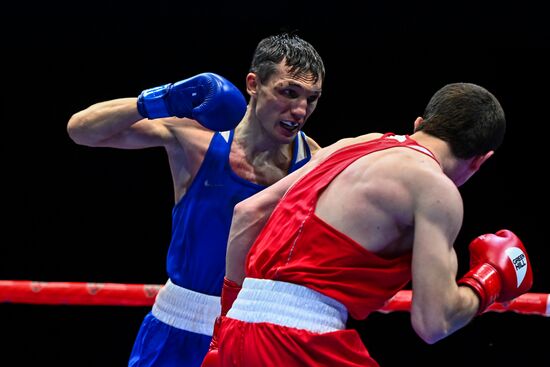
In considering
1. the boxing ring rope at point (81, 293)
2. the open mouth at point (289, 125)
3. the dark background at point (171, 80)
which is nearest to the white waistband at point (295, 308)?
the open mouth at point (289, 125)

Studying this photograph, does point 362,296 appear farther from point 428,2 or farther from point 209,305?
point 428,2

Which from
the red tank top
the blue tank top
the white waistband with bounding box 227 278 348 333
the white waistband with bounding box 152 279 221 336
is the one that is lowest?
the white waistband with bounding box 152 279 221 336

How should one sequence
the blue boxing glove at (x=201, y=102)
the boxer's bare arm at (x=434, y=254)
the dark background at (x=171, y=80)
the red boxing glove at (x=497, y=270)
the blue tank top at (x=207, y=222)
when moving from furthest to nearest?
1. the dark background at (x=171, y=80)
2. the blue tank top at (x=207, y=222)
3. the blue boxing glove at (x=201, y=102)
4. the red boxing glove at (x=497, y=270)
5. the boxer's bare arm at (x=434, y=254)

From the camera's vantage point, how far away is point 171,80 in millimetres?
4785

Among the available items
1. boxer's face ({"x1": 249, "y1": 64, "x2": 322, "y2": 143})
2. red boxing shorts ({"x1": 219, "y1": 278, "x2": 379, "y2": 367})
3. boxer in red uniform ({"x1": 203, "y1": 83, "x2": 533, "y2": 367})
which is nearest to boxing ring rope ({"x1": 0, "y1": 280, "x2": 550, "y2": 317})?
boxer's face ({"x1": 249, "y1": 64, "x2": 322, "y2": 143})

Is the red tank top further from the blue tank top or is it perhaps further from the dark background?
the dark background

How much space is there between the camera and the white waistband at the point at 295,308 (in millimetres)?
1823

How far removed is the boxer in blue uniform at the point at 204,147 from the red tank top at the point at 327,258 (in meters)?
0.61

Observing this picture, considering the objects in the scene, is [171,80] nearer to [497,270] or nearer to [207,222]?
[207,222]

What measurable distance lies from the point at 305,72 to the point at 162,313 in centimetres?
91

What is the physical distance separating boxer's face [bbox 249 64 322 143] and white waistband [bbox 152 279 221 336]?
574mm

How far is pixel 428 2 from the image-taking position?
439cm

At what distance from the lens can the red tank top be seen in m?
1.82

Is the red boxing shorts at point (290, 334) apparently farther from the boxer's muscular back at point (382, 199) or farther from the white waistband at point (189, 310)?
the white waistband at point (189, 310)
